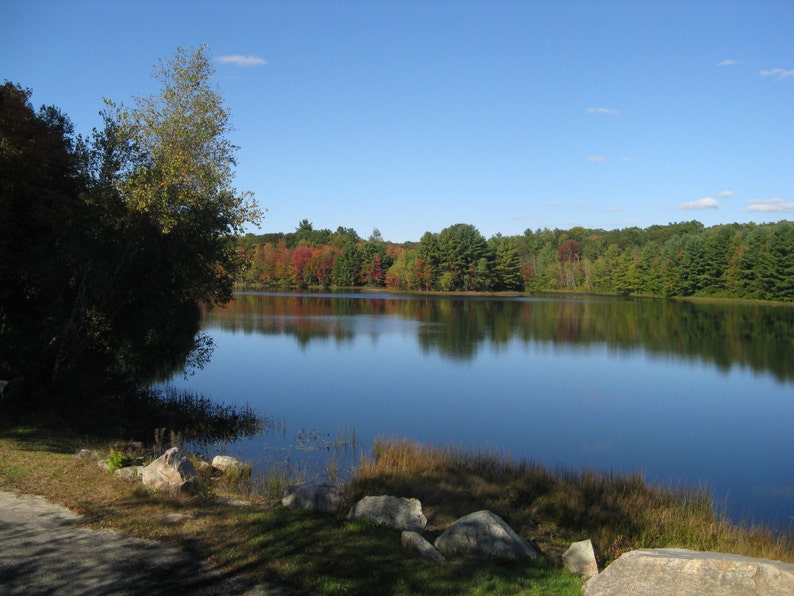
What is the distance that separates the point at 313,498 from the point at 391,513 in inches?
38.9

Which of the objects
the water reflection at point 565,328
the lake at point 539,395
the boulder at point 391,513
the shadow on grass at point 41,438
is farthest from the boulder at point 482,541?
the water reflection at point 565,328

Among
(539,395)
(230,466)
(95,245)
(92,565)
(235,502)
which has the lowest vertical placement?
(539,395)

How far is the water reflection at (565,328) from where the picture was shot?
31328 millimetres

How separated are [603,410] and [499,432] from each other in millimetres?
4743

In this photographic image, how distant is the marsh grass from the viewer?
876cm

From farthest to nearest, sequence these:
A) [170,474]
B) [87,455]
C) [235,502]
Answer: [87,455], [170,474], [235,502]

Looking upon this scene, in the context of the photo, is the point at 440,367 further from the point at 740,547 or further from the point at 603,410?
the point at 740,547

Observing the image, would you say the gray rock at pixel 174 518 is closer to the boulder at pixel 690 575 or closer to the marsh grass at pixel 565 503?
the marsh grass at pixel 565 503

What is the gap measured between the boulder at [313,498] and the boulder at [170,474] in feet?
3.96

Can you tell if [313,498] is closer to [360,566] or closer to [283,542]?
[283,542]

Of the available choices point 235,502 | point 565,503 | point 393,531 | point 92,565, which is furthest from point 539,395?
point 92,565

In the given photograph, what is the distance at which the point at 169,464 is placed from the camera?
767 cm

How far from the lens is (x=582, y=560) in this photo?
21.5 feet

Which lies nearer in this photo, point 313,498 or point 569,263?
point 313,498
